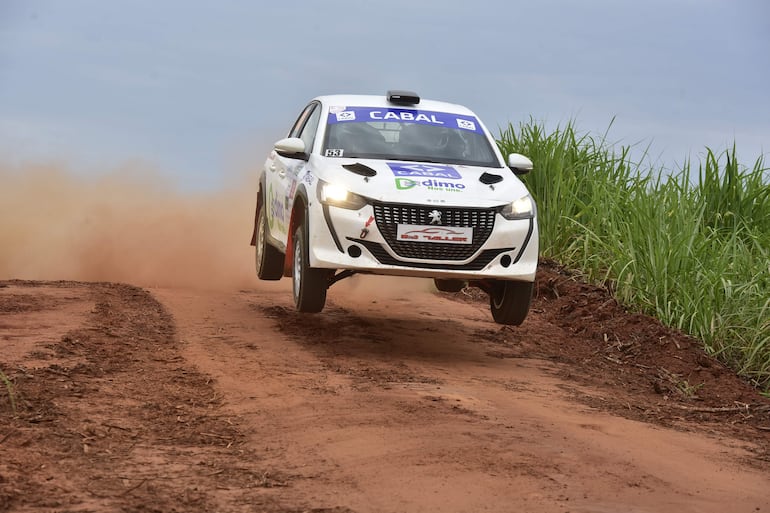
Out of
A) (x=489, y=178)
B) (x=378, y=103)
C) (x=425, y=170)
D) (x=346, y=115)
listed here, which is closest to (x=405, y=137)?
(x=346, y=115)

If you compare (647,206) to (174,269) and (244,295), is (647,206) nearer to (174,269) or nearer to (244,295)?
(244,295)

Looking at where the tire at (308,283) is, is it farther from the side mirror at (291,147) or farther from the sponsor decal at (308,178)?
the side mirror at (291,147)

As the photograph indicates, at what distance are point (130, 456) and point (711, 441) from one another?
4.00 m

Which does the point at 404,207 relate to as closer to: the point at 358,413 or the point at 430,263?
the point at 430,263

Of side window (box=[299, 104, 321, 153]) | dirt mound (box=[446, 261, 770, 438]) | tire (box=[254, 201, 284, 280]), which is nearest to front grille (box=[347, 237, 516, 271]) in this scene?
dirt mound (box=[446, 261, 770, 438])

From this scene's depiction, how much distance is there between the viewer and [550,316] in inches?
555

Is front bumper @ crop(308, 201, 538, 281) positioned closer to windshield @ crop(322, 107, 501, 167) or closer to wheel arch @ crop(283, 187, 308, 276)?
wheel arch @ crop(283, 187, 308, 276)

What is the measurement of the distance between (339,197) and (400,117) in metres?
1.72

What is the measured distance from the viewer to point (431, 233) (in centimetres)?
996

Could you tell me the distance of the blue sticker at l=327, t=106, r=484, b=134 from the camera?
1139cm

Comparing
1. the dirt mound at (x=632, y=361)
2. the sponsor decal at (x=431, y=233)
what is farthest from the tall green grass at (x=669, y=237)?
the sponsor decal at (x=431, y=233)

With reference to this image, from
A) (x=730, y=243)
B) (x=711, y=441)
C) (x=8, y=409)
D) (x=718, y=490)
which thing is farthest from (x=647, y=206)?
(x=8, y=409)

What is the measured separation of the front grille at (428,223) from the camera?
32.6 feet

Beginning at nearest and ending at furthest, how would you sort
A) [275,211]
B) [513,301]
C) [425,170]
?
1. [425,170]
2. [513,301]
3. [275,211]
